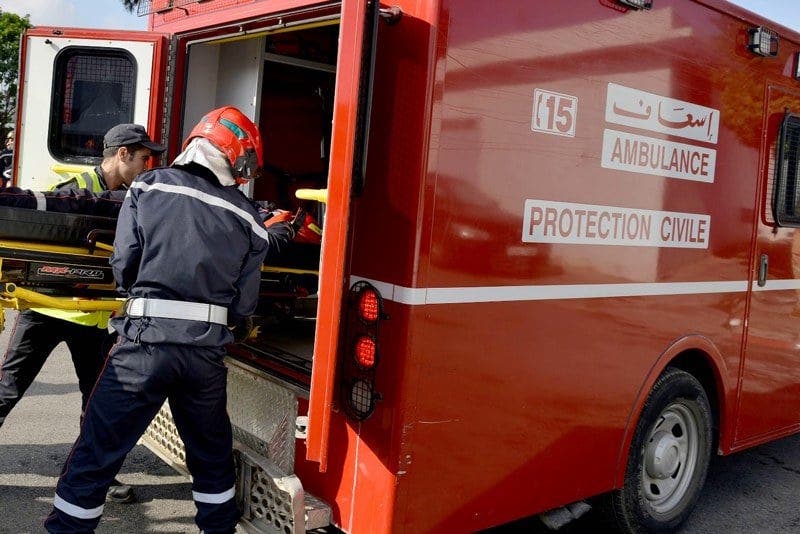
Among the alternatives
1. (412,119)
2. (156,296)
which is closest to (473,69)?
(412,119)

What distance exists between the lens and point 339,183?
9.05ft

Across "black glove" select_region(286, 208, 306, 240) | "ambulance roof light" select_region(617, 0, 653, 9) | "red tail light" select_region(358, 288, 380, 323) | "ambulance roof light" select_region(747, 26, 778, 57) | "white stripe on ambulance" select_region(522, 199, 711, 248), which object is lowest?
"red tail light" select_region(358, 288, 380, 323)

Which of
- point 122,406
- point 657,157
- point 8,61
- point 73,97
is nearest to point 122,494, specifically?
point 122,406

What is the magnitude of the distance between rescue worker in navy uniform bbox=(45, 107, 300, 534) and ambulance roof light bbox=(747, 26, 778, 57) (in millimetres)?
2712

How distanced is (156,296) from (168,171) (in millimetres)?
478

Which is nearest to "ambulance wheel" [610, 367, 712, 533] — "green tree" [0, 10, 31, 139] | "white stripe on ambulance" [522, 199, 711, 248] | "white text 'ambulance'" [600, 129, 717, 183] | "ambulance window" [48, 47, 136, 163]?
"white stripe on ambulance" [522, 199, 711, 248]

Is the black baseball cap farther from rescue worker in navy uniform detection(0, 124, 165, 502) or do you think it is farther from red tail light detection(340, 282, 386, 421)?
red tail light detection(340, 282, 386, 421)

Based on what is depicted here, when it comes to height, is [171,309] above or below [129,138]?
below

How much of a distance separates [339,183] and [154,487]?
8.77 ft

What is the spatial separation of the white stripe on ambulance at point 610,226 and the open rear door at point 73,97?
8.07 ft

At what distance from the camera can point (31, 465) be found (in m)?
4.75

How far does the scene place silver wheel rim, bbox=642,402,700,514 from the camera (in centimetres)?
420

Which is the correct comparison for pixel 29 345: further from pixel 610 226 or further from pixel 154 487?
pixel 610 226

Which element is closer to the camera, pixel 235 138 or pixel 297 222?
pixel 235 138
